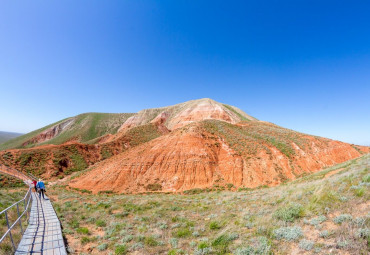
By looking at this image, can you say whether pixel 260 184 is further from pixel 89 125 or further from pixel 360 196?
pixel 89 125

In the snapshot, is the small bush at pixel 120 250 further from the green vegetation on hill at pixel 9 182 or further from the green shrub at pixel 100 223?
the green vegetation on hill at pixel 9 182

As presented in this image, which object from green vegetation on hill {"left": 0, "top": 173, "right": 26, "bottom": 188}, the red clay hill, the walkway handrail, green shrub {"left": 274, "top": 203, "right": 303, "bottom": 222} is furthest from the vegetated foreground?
the walkway handrail

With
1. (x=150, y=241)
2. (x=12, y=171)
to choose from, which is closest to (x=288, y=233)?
(x=150, y=241)

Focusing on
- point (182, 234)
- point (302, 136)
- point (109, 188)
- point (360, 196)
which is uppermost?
point (302, 136)

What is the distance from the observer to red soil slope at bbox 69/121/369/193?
86.0ft

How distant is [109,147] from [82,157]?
8076mm

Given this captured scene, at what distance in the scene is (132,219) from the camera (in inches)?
419

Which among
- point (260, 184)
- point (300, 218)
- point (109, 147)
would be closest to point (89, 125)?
point (109, 147)

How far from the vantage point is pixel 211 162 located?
96.1 feet

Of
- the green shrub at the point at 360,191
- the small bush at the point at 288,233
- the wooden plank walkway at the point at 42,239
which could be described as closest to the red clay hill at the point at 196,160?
the wooden plank walkway at the point at 42,239

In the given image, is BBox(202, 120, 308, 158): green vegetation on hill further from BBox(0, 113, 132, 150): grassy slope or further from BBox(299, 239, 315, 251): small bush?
BBox(0, 113, 132, 150): grassy slope

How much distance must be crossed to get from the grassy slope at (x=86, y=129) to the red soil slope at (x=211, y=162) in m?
63.0

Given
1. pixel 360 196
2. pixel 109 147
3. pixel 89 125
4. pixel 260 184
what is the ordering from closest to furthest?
pixel 360 196, pixel 260 184, pixel 109 147, pixel 89 125

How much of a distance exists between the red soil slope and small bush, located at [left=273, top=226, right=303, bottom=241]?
2117cm
